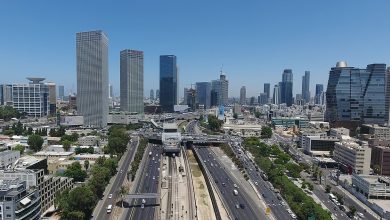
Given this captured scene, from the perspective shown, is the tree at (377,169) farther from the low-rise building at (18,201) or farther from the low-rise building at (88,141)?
the low-rise building at (88,141)

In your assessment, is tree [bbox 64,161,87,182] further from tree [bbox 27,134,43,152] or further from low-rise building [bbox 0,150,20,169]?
tree [bbox 27,134,43,152]

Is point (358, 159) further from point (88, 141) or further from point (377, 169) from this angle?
point (88, 141)

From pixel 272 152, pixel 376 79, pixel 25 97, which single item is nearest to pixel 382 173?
pixel 272 152

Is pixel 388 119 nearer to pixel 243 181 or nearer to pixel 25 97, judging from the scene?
pixel 243 181

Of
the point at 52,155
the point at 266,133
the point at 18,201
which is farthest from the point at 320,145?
the point at 18,201

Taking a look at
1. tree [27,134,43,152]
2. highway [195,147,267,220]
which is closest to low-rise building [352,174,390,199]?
highway [195,147,267,220]

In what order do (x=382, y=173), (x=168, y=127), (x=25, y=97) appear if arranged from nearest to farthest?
(x=382, y=173) < (x=168, y=127) < (x=25, y=97)

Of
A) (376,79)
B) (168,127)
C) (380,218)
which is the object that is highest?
(376,79)

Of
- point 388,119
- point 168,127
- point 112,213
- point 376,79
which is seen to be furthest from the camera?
point 388,119
